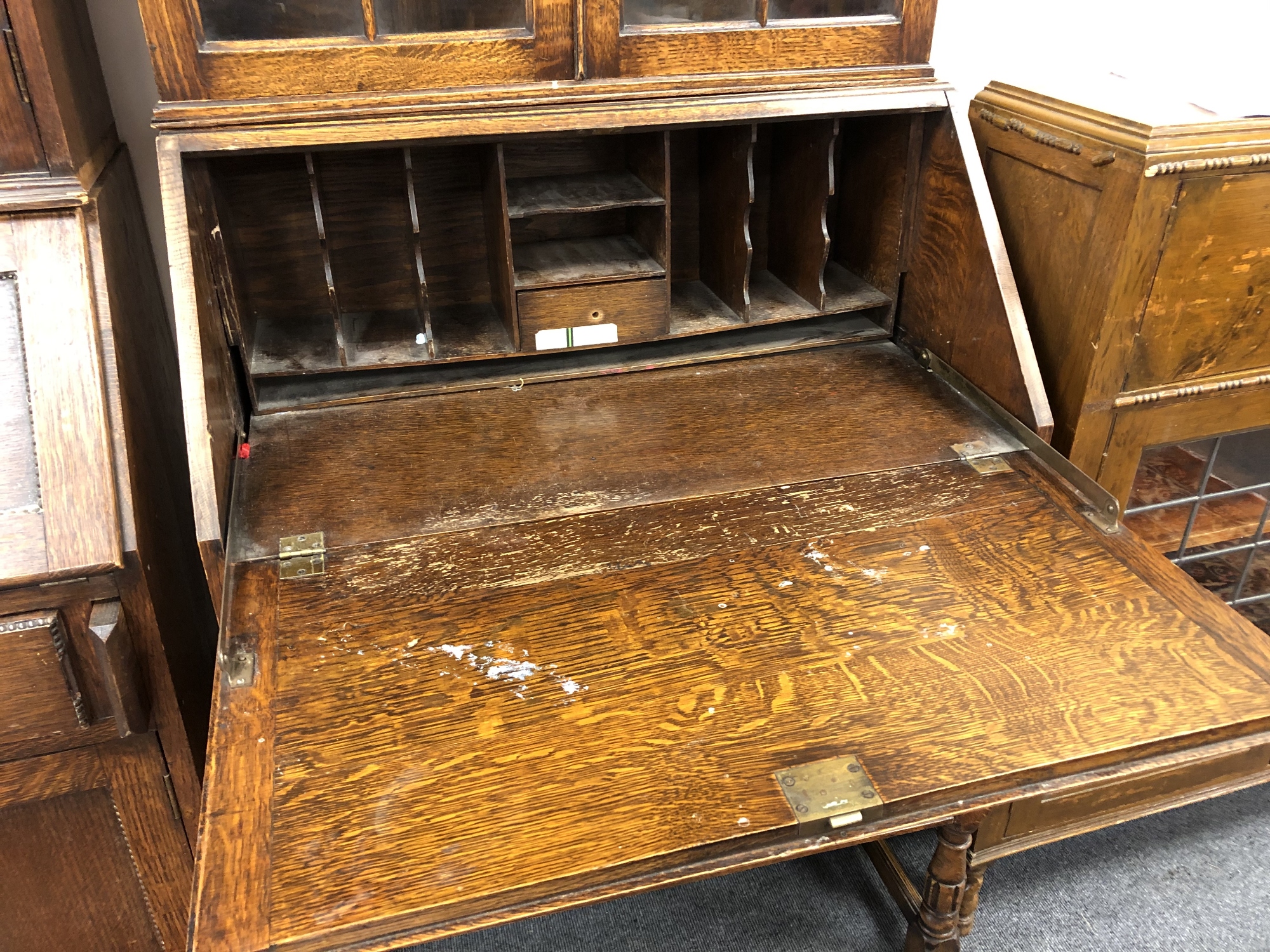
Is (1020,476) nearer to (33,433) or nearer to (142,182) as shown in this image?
(33,433)

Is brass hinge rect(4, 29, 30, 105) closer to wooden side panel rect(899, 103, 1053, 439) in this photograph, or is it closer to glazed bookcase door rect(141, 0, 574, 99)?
glazed bookcase door rect(141, 0, 574, 99)

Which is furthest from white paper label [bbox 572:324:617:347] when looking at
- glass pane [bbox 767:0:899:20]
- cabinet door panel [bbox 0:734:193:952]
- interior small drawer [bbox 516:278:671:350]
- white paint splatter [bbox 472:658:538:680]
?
cabinet door panel [bbox 0:734:193:952]

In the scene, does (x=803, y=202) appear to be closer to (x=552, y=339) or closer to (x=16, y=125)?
(x=552, y=339)

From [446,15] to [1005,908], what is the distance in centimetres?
173

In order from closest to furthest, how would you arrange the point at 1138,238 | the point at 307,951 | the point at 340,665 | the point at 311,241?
the point at 307,951 → the point at 340,665 → the point at 1138,238 → the point at 311,241

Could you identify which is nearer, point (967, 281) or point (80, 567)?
point (80, 567)

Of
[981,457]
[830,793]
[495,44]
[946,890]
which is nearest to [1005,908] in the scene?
[946,890]

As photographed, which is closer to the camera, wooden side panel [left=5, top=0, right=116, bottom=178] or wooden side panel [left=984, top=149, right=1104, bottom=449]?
wooden side panel [left=5, top=0, right=116, bottom=178]

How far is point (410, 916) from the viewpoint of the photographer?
74 centimetres

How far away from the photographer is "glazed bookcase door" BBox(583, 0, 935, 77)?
1.26m

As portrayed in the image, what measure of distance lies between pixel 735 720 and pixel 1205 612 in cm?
58

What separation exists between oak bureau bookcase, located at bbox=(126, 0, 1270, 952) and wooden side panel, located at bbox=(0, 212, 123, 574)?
112 millimetres

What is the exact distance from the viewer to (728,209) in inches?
59.7

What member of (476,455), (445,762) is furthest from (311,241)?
(445,762)
